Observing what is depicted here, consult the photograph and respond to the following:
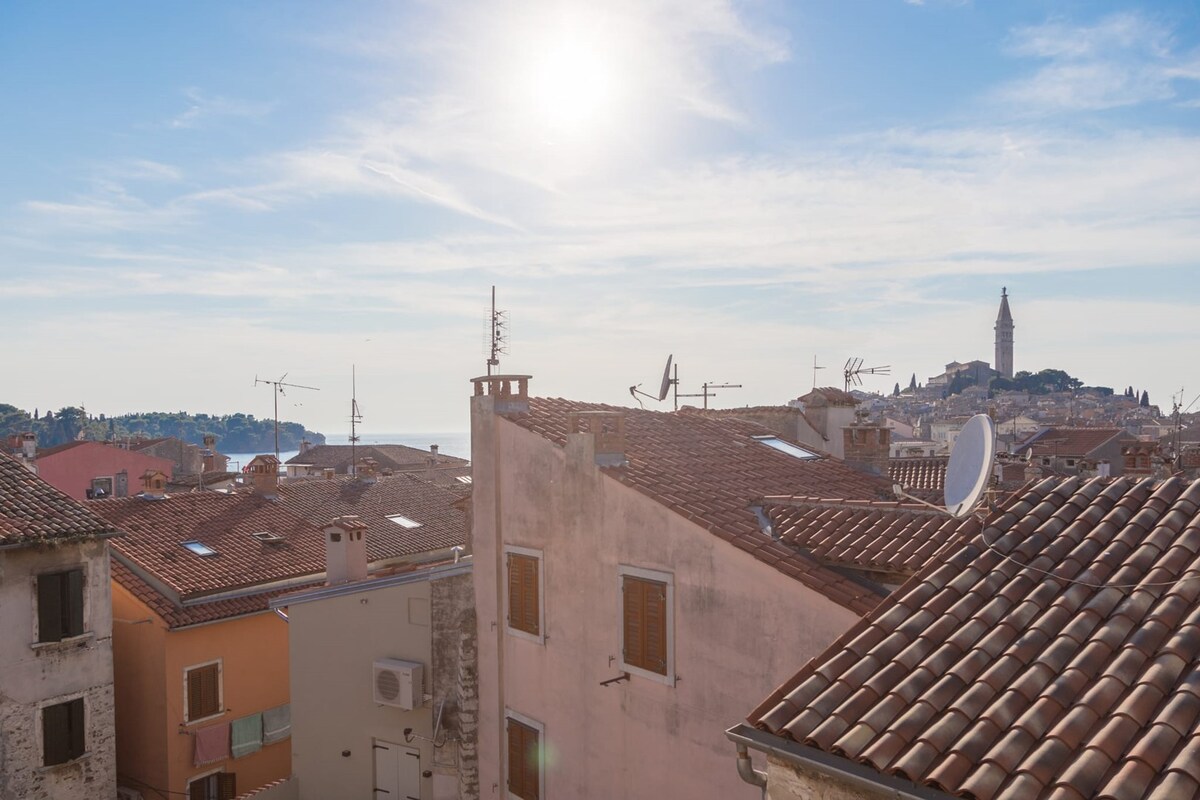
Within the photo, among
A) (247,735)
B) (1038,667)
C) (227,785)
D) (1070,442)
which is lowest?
(227,785)

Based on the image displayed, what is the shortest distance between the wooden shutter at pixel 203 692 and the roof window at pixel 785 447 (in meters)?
13.7

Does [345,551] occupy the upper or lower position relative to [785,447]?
lower

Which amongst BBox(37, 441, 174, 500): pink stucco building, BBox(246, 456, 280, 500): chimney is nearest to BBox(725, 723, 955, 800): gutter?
BBox(246, 456, 280, 500): chimney

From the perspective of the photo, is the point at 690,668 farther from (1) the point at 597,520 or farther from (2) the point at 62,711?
(2) the point at 62,711

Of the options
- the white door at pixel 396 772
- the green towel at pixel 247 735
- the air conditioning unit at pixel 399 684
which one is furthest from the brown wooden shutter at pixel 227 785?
the air conditioning unit at pixel 399 684

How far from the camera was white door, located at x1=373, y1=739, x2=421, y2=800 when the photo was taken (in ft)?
48.3

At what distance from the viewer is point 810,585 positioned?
339 inches

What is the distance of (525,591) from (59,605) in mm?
11236

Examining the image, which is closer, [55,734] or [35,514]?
[55,734]

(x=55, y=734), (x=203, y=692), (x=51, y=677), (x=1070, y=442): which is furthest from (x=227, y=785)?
(x=1070, y=442)

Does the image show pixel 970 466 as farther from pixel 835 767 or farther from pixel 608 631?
pixel 608 631

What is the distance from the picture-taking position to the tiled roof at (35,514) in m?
16.7

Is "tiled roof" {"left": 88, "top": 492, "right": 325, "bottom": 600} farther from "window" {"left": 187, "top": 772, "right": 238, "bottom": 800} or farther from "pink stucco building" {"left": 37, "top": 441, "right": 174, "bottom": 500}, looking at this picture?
"pink stucco building" {"left": 37, "top": 441, "right": 174, "bottom": 500}

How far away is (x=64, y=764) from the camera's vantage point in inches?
688
